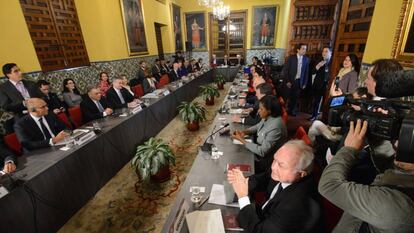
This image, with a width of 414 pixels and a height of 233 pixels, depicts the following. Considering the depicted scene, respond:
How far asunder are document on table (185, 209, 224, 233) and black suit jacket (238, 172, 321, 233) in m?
0.14

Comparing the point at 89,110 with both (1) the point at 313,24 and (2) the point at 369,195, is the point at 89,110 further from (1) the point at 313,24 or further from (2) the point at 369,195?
(1) the point at 313,24

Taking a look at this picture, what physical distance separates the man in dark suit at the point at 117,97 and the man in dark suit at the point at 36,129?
139cm

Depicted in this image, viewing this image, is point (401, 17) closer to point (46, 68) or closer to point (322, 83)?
point (322, 83)

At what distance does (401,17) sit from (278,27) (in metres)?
8.79

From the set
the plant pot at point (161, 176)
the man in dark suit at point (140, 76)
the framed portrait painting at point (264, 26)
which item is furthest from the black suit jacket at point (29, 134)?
the framed portrait painting at point (264, 26)

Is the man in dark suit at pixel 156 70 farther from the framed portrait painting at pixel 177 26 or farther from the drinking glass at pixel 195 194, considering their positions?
the drinking glass at pixel 195 194

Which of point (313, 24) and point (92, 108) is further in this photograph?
point (313, 24)

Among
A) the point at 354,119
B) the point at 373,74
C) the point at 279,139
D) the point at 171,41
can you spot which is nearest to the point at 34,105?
the point at 279,139

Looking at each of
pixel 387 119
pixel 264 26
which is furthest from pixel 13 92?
pixel 264 26

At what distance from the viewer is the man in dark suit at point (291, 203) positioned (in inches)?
41.1

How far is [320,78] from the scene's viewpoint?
4602mm

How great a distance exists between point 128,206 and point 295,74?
446 centimetres

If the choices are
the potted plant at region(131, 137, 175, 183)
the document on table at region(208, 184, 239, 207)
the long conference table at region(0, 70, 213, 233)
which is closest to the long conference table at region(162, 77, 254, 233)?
the document on table at region(208, 184, 239, 207)

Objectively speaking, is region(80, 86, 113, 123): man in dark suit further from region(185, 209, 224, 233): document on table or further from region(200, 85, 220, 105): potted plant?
region(200, 85, 220, 105): potted plant
